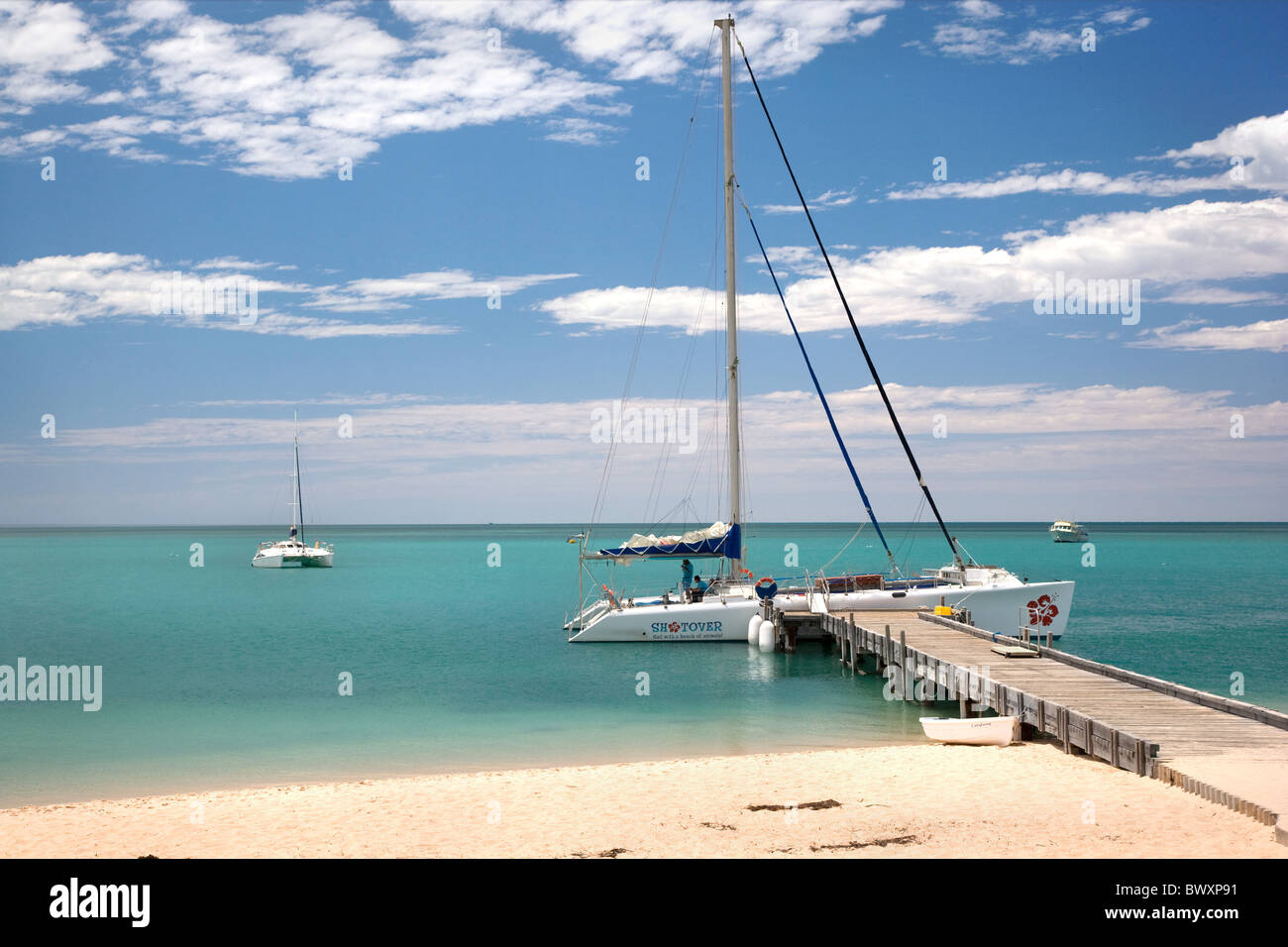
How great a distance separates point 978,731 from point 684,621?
57.7ft

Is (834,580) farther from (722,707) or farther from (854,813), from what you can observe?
(854,813)

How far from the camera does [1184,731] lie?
16953 millimetres

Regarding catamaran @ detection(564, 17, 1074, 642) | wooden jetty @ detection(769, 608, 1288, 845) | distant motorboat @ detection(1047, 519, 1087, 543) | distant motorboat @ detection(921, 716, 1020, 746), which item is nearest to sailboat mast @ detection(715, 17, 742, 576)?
catamaran @ detection(564, 17, 1074, 642)

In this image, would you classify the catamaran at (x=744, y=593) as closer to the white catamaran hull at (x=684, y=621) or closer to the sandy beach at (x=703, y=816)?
the white catamaran hull at (x=684, y=621)

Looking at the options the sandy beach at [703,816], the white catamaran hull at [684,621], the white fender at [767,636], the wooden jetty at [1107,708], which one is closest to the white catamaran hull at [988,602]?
the white fender at [767,636]

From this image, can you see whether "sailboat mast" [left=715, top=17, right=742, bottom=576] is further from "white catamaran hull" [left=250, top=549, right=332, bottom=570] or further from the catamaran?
"white catamaran hull" [left=250, top=549, right=332, bottom=570]

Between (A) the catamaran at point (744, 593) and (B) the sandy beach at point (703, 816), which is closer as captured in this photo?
(B) the sandy beach at point (703, 816)

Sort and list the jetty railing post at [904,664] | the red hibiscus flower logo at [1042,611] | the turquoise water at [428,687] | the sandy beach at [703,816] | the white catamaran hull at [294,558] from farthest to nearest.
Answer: the white catamaran hull at [294,558] → the red hibiscus flower logo at [1042,611] → the jetty railing post at [904,664] → the turquoise water at [428,687] → the sandy beach at [703,816]

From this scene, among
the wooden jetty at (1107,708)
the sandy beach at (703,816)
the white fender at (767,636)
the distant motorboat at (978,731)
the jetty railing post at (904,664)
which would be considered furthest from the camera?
the white fender at (767,636)

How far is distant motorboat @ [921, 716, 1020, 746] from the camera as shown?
19156mm

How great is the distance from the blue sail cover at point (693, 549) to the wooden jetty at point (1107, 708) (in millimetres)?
6251

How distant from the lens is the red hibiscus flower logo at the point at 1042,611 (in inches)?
1425
